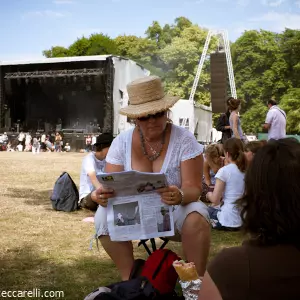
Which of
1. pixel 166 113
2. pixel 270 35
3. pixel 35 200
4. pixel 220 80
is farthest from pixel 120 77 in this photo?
pixel 270 35

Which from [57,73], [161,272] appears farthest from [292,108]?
[161,272]

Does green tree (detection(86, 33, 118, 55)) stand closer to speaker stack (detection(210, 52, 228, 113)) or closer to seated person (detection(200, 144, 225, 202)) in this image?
speaker stack (detection(210, 52, 228, 113))

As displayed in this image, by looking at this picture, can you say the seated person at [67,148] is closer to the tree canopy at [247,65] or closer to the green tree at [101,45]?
the tree canopy at [247,65]

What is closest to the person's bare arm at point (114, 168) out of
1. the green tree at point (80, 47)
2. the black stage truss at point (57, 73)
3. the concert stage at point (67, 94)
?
the concert stage at point (67, 94)

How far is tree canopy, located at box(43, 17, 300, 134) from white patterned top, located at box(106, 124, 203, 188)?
38.0 meters

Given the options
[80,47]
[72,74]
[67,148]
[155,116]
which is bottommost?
[67,148]

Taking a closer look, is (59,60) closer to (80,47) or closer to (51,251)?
(51,251)

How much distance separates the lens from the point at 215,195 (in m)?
5.50

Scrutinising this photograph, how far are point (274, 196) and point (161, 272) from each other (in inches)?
47.3

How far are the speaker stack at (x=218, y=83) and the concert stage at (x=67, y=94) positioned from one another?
8718mm

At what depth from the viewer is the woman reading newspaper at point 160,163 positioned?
9.78 ft

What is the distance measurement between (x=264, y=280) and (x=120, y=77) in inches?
863

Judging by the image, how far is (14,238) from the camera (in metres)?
4.96

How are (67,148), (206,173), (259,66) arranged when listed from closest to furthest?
(206,173) < (67,148) < (259,66)
